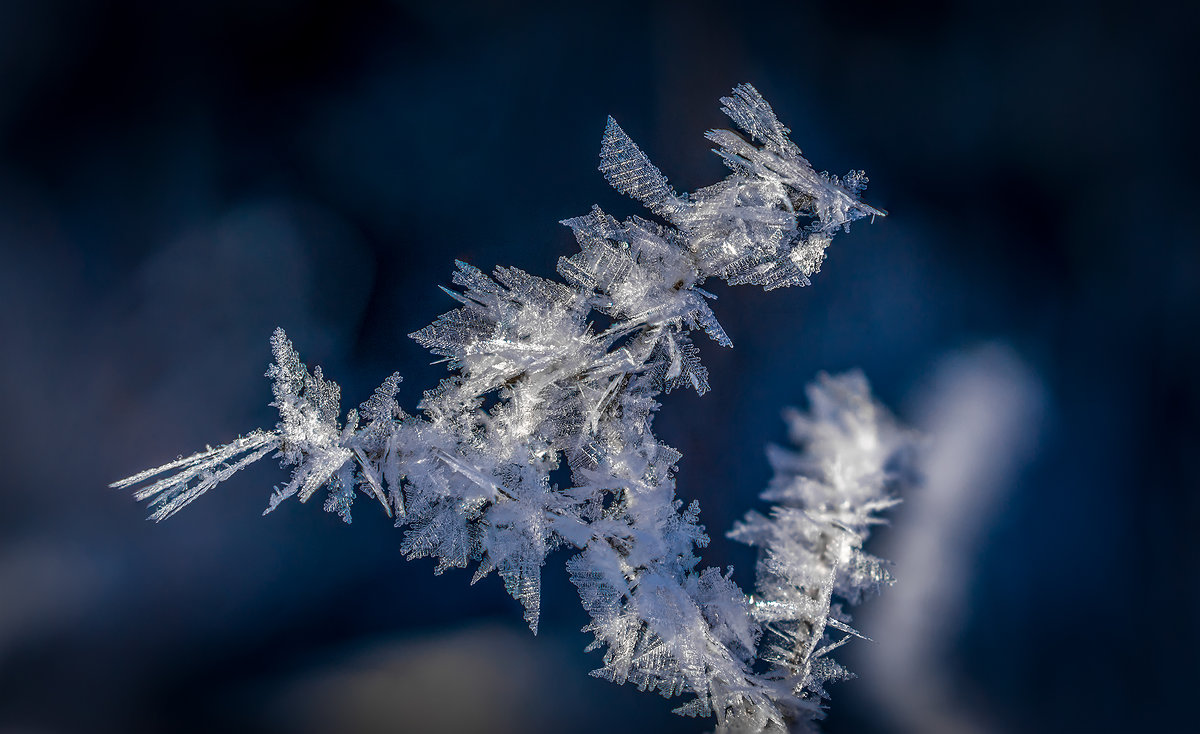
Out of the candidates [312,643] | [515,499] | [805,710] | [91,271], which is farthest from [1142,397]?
[91,271]

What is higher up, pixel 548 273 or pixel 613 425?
pixel 548 273

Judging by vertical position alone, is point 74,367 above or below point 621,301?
above

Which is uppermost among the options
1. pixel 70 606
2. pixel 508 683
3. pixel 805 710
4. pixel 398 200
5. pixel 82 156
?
pixel 82 156

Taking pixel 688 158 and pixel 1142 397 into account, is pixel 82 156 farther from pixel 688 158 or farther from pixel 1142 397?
pixel 1142 397

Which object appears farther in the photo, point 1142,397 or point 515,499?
point 1142,397
